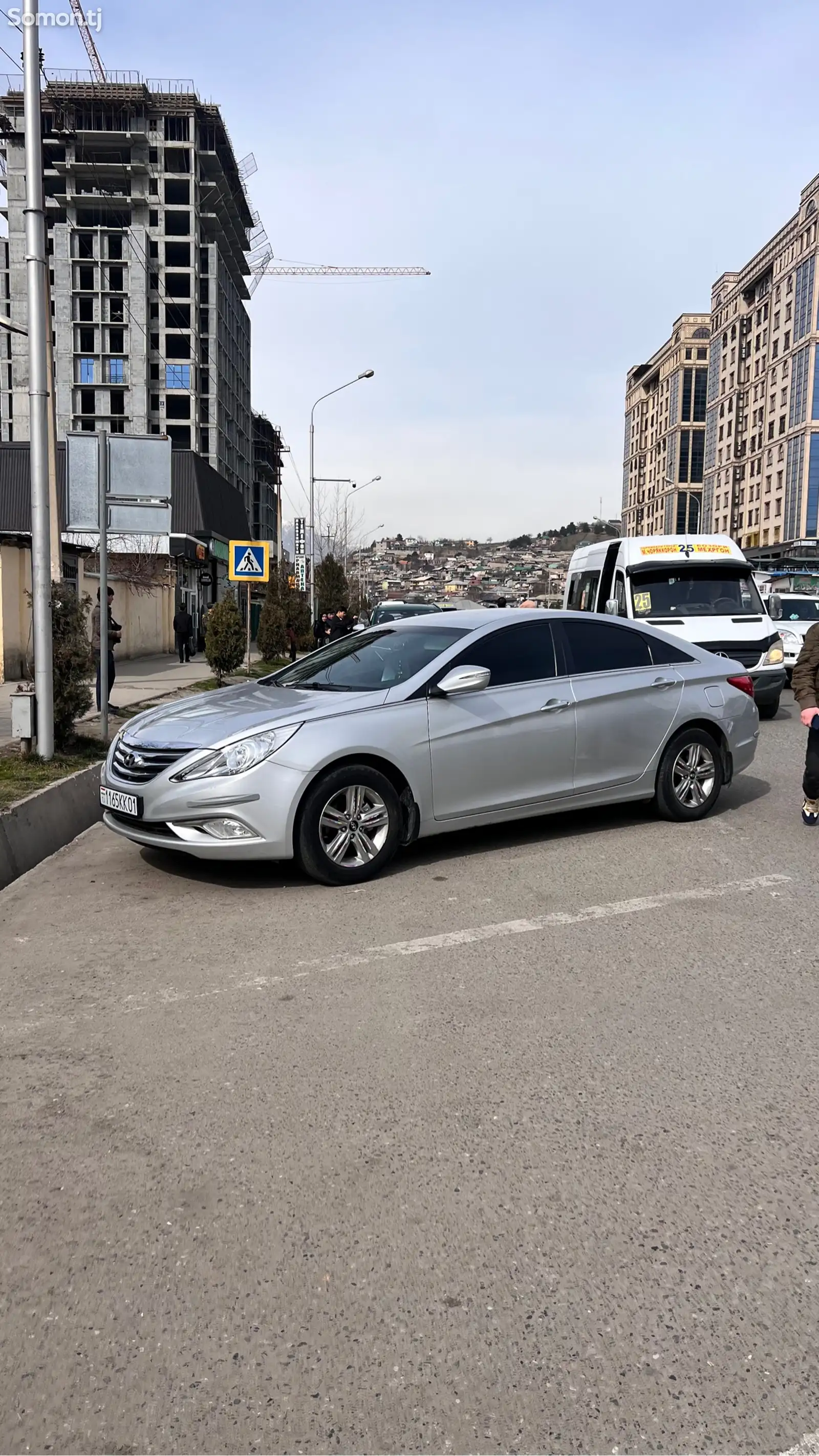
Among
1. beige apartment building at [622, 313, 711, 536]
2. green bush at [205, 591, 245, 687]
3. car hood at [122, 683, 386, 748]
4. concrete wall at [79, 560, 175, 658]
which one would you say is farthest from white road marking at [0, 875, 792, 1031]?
beige apartment building at [622, 313, 711, 536]

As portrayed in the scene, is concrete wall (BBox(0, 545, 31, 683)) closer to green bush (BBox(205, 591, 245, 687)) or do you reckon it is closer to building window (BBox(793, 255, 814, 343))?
green bush (BBox(205, 591, 245, 687))

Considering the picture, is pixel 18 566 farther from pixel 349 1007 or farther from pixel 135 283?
pixel 135 283

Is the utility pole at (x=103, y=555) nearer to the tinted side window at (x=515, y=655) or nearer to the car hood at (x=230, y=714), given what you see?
the car hood at (x=230, y=714)

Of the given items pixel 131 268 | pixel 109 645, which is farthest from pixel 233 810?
pixel 131 268

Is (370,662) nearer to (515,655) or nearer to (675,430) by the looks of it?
(515,655)

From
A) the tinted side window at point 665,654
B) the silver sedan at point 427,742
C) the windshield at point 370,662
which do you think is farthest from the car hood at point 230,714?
the tinted side window at point 665,654

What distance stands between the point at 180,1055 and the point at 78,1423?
1.80 metres

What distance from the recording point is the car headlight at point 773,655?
551 inches

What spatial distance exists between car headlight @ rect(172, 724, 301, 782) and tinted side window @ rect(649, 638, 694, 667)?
125 inches

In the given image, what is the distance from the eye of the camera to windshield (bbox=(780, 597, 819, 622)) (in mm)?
21578

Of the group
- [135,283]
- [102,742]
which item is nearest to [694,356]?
[135,283]

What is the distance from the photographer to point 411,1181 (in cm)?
311

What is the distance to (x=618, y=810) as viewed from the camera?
28.7ft

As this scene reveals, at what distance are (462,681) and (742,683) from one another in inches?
114
